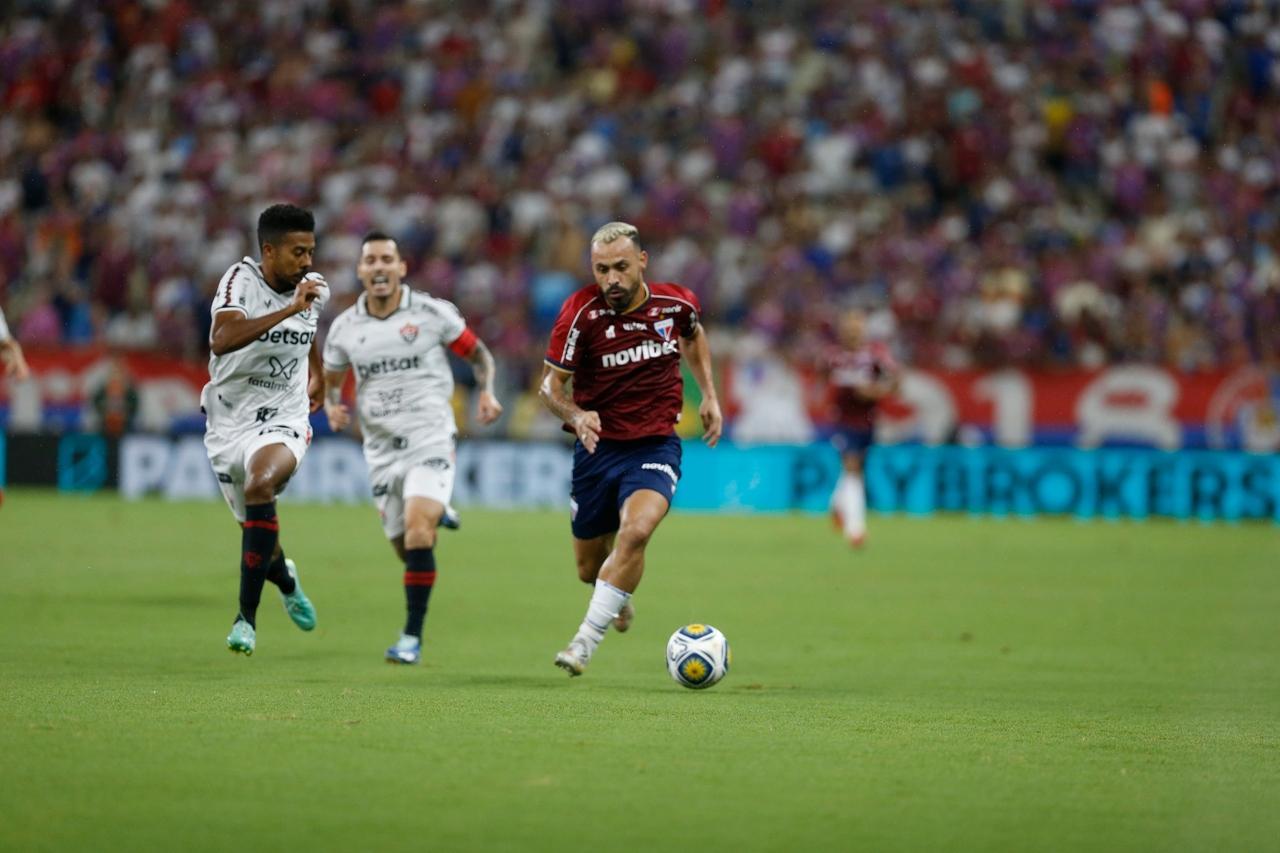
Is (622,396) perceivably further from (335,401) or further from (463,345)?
(335,401)

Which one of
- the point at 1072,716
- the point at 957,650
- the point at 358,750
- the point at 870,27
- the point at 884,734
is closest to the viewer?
the point at 358,750

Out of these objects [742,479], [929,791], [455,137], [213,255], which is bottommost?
[929,791]

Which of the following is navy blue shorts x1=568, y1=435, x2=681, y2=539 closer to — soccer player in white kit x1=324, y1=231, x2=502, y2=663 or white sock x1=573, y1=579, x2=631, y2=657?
white sock x1=573, y1=579, x2=631, y2=657

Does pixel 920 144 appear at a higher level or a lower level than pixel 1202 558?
higher

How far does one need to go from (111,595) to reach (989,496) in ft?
50.0

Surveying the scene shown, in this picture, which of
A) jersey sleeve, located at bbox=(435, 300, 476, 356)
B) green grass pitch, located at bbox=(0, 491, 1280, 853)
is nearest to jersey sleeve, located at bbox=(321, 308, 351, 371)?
jersey sleeve, located at bbox=(435, 300, 476, 356)

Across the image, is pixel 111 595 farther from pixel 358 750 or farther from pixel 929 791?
pixel 929 791

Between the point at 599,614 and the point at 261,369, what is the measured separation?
97.0 inches

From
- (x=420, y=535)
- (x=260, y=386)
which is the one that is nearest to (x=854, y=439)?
(x=420, y=535)

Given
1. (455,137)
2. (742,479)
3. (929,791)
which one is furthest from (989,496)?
(929,791)

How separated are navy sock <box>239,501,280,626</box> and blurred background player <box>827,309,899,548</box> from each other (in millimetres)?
11130

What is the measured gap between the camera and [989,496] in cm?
2683

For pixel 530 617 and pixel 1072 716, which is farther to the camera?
pixel 530 617

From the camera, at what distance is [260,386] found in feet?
35.1
